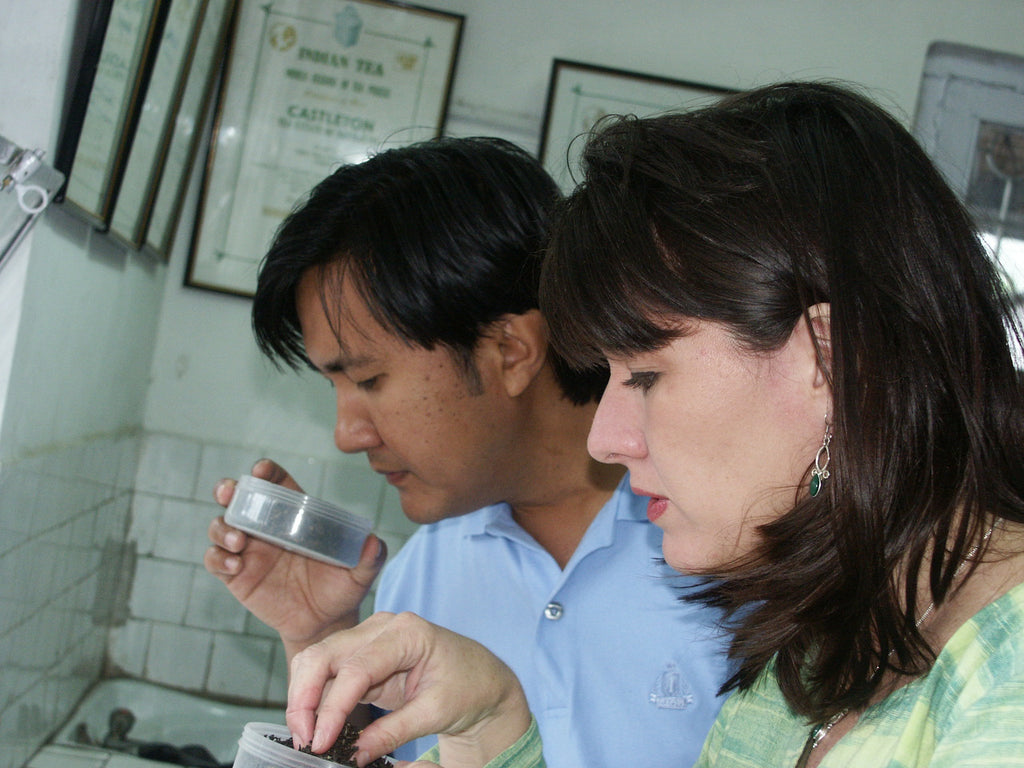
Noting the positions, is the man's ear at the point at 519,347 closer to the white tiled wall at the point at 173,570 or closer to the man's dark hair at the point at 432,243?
the man's dark hair at the point at 432,243

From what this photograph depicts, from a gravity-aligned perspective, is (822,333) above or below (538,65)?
below

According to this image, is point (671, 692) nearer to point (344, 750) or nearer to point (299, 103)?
point (344, 750)

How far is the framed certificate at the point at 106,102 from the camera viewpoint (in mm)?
1349

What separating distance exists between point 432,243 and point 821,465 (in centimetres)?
66

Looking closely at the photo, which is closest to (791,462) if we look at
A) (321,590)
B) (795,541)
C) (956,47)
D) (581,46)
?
(795,541)

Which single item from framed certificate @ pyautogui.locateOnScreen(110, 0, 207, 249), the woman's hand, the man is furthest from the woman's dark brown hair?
framed certificate @ pyautogui.locateOnScreen(110, 0, 207, 249)

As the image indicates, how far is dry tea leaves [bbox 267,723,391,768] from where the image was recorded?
73 centimetres

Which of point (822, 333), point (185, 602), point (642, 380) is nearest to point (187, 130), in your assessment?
point (185, 602)

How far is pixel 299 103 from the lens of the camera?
225 cm

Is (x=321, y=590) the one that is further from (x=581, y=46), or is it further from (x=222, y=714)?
(x=581, y=46)

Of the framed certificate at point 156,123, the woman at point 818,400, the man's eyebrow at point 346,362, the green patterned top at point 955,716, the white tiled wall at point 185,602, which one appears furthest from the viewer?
the white tiled wall at point 185,602

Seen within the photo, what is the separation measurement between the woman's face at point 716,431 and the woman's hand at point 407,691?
0.23 metres

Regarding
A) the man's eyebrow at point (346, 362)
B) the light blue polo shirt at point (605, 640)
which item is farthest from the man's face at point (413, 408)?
the light blue polo shirt at point (605, 640)

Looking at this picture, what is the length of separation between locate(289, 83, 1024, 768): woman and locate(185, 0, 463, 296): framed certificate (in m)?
1.52
